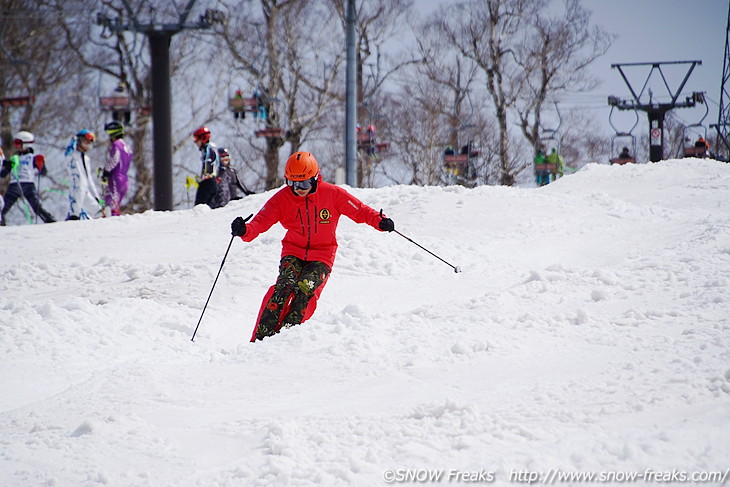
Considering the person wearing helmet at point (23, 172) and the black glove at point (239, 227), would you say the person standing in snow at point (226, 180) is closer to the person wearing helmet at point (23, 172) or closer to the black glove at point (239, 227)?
the person wearing helmet at point (23, 172)

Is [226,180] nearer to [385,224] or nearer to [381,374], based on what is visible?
[385,224]

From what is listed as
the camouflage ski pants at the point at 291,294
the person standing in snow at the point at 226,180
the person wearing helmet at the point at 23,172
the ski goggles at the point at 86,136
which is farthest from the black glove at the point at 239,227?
the person wearing helmet at the point at 23,172

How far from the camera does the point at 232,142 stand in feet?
92.9

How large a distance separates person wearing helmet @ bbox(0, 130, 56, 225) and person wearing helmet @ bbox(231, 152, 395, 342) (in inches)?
385

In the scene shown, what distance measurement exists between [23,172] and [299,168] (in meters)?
10.2

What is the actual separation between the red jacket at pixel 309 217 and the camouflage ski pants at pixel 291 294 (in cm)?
12

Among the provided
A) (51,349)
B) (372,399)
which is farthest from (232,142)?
(372,399)

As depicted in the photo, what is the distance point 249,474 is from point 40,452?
1.05m

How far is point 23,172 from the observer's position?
47.9 ft

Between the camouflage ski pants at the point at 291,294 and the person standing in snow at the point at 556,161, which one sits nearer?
the camouflage ski pants at the point at 291,294

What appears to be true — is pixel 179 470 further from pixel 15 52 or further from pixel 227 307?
pixel 15 52

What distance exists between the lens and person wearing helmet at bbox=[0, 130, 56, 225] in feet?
47.7

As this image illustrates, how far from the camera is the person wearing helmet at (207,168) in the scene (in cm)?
1350

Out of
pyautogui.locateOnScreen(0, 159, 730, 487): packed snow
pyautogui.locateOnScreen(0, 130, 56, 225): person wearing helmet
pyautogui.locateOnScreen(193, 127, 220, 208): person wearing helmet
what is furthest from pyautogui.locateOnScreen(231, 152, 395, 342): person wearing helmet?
pyautogui.locateOnScreen(0, 130, 56, 225): person wearing helmet
